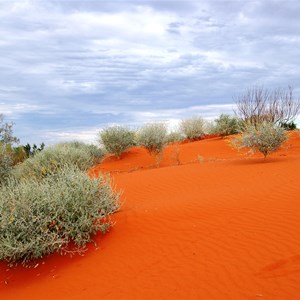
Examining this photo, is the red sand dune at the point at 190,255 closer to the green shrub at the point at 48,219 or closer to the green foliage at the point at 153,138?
the green shrub at the point at 48,219

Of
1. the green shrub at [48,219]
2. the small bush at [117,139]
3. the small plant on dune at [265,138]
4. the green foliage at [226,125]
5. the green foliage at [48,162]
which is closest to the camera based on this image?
the green shrub at [48,219]

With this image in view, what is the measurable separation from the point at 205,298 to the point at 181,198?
5.00 metres

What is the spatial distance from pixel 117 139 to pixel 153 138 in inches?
136

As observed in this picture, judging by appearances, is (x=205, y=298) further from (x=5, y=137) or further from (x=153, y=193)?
(x=5, y=137)

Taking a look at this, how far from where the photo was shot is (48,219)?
6.94m

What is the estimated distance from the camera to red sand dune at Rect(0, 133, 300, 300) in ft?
17.7

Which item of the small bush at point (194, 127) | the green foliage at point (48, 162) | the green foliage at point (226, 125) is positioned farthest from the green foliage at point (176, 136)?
the green foliage at point (48, 162)

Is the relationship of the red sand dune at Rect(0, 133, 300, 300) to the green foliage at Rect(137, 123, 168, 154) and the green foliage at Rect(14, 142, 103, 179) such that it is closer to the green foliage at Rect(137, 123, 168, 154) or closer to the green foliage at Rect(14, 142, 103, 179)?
the green foliage at Rect(14, 142, 103, 179)

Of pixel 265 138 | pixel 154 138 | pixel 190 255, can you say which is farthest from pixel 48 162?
pixel 154 138

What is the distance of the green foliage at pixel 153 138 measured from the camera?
22188 mm

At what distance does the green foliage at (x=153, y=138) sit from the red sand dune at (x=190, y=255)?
11922mm

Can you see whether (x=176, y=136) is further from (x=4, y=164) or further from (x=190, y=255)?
(x=190, y=255)

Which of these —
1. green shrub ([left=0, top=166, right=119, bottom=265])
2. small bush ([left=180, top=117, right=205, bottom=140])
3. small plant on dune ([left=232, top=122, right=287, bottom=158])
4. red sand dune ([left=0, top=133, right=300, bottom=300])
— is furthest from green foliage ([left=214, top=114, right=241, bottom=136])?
green shrub ([left=0, top=166, right=119, bottom=265])

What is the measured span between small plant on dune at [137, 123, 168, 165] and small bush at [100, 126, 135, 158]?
1.98 meters
